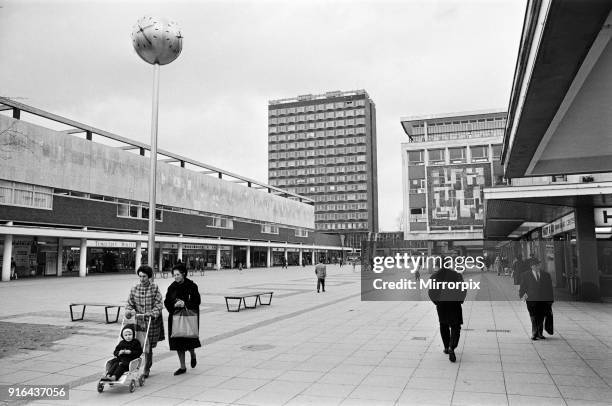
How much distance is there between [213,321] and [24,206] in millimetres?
27466

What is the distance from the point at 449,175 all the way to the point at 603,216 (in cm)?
3407

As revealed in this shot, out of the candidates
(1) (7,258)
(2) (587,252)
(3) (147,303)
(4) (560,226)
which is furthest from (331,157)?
(3) (147,303)

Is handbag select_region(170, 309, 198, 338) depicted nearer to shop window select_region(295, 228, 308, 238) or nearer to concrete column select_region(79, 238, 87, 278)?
concrete column select_region(79, 238, 87, 278)

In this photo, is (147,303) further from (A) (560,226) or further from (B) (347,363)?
(A) (560,226)

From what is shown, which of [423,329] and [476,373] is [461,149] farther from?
[476,373]

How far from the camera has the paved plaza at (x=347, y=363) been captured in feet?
20.5

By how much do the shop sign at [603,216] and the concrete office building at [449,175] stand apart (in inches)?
745

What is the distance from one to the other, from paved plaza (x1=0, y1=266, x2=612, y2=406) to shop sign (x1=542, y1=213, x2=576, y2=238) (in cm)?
627

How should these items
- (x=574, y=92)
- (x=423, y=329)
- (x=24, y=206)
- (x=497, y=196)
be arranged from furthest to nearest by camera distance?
(x=24, y=206), (x=497, y=196), (x=423, y=329), (x=574, y=92)

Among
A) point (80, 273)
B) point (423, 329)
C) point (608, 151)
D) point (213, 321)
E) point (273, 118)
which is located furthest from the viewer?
point (273, 118)

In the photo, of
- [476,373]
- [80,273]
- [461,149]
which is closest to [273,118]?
[461,149]

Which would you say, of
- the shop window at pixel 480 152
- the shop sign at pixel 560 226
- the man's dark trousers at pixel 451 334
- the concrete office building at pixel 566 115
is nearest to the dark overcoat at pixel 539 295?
the concrete office building at pixel 566 115

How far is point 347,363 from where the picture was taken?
26.9ft

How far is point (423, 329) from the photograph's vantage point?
1207 cm
